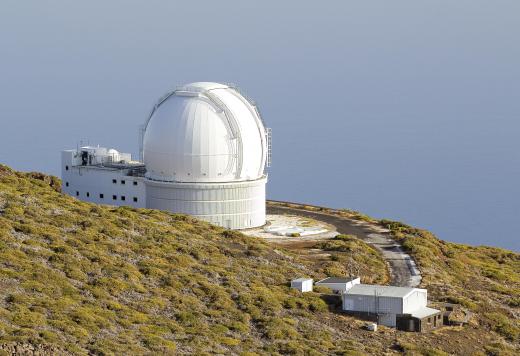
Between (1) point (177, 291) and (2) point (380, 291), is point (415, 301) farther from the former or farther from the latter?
(1) point (177, 291)

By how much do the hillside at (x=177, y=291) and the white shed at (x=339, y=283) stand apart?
1559mm

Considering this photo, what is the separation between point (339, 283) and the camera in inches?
1976

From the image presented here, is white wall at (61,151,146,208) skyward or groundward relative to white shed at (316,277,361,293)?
skyward

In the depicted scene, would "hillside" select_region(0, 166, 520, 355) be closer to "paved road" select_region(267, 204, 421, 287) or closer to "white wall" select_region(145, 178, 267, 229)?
"paved road" select_region(267, 204, 421, 287)

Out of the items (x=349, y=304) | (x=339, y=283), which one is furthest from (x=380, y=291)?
(x=339, y=283)

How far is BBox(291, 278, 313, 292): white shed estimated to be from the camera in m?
49.6

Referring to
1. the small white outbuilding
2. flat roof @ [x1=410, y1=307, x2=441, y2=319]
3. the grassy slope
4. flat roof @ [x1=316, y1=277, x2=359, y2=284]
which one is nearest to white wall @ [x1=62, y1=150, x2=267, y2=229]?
the grassy slope

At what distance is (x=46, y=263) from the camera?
151ft

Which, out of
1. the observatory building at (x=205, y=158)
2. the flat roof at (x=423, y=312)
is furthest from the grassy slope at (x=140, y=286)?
the observatory building at (x=205, y=158)

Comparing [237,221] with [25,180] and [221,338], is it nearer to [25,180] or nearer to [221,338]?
[25,180]

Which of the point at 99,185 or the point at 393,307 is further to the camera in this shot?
Result: the point at 99,185

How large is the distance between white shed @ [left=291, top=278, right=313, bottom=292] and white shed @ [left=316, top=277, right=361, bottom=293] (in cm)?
75

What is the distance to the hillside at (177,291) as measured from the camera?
132ft

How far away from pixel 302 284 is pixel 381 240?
16307 mm
